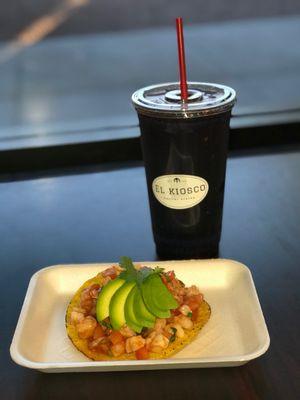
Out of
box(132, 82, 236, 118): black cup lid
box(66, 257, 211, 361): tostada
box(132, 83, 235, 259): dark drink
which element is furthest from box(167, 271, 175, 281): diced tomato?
box(132, 82, 236, 118): black cup lid

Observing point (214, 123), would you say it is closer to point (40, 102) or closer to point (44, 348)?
point (44, 348)

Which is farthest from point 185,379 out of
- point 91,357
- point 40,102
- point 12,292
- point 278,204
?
point 40,102

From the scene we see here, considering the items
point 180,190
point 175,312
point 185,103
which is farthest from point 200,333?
point 185,103

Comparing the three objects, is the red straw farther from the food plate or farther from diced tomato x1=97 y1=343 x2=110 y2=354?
diced tomato x1=97 y1=343 x2=110 y2=354

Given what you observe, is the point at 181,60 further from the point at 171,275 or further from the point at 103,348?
the point at 103,348

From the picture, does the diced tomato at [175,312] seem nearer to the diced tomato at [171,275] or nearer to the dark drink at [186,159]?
the diced tomato at [171,275]

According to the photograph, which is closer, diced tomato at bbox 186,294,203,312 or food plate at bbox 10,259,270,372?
food plate at bbox 10,259,270,372
